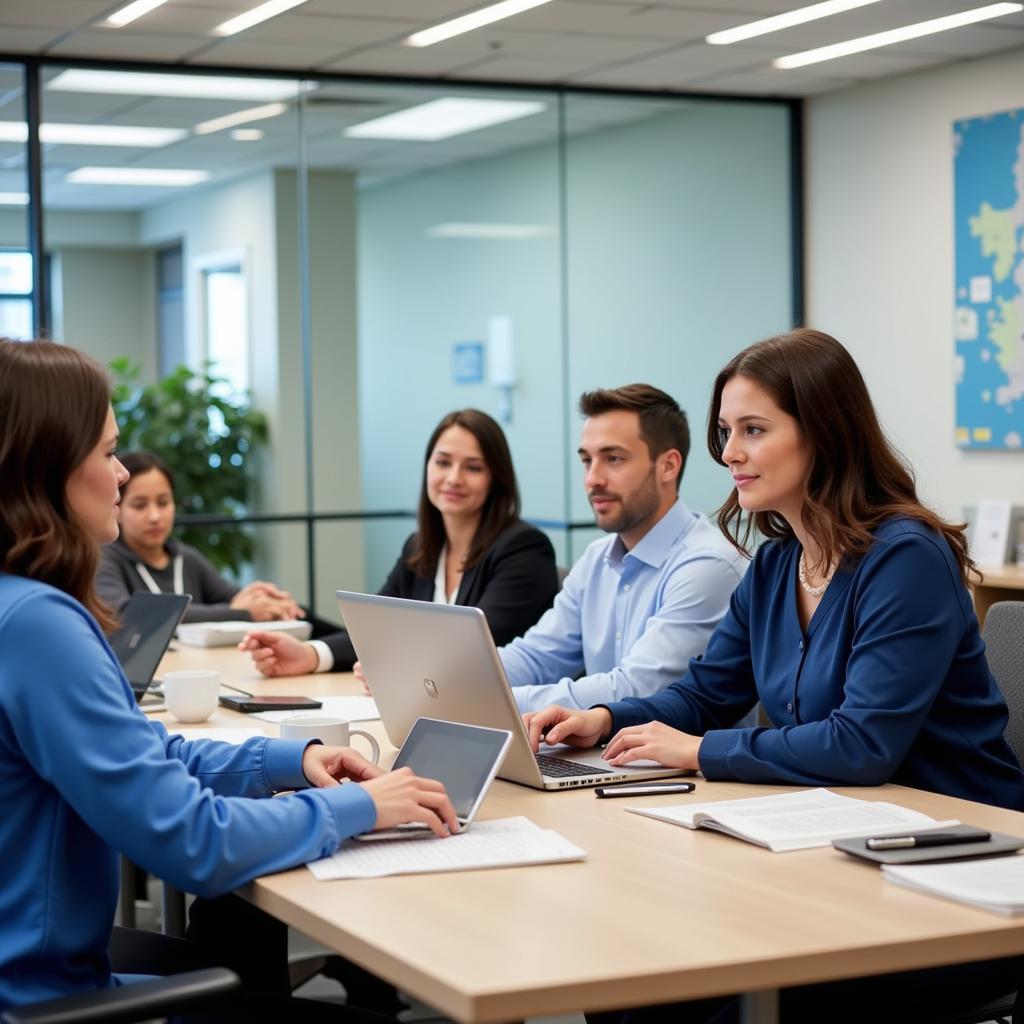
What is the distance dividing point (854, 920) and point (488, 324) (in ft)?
17.2

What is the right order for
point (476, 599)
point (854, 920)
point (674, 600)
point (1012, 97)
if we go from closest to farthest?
1. point (854, 920)
2. point (674, 600)
3. point (476, 599)
4. point (1012, 97)

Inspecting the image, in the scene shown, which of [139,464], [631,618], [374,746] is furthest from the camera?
[139,464]

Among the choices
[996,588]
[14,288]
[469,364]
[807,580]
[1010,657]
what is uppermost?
[14,288]

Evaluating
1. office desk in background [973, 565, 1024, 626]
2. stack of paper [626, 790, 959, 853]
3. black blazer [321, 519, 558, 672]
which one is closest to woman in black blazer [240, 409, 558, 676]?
black blazer [321, 519, 558, 672]

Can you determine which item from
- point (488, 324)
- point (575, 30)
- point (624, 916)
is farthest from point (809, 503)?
point (488, 324)

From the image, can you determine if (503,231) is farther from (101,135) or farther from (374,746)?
(374,746)

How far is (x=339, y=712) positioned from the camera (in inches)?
115

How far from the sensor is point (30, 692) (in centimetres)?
165

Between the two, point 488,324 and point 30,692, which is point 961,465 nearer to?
point 488,324

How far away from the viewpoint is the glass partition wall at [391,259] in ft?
19.8

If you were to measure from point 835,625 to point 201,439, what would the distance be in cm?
424

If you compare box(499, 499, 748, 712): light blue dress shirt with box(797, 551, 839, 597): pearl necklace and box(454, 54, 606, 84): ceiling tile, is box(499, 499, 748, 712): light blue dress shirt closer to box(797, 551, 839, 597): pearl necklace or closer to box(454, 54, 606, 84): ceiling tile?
box(797, 551, 839, 597): pearl necklace

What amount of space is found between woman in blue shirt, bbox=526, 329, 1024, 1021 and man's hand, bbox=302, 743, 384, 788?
41cm

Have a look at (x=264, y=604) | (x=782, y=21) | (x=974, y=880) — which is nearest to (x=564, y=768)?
(x=974, y=880)
